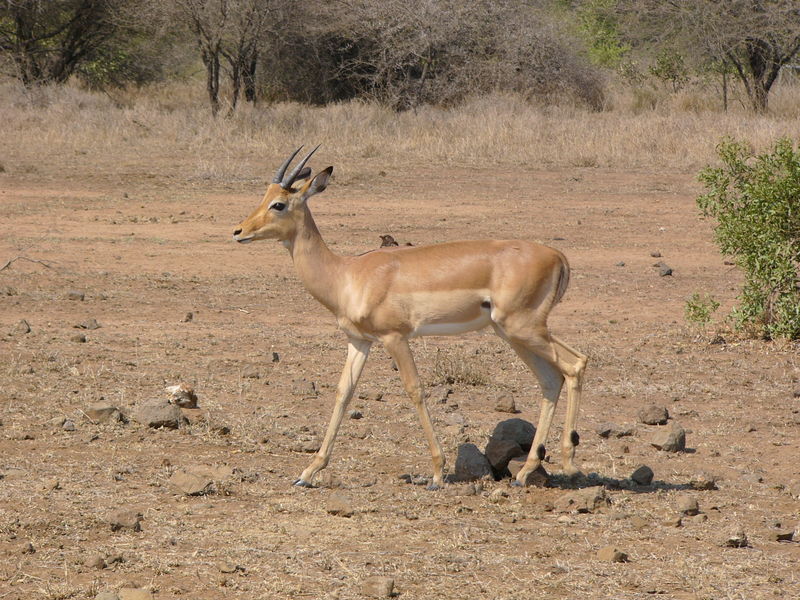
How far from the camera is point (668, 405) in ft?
27.1

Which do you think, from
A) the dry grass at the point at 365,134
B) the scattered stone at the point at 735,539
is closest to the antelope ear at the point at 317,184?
the scattered stone at the point at 735,539

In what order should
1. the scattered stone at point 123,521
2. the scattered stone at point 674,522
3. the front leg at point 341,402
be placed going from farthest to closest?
the front leg at point 341,402 < the scattered stone at point 674,522 < the scattered stone at point 123,521

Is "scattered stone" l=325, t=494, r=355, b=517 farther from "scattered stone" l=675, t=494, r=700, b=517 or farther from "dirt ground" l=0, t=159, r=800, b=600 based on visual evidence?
"scattered stone" l=675, t=494, r=700, b=517

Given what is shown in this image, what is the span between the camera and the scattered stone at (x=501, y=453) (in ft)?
21.1

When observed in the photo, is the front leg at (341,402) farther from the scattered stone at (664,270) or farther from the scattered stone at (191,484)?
the scattered stone at (664,270)

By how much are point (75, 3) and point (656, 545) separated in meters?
26.5

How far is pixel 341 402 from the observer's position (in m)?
6.25

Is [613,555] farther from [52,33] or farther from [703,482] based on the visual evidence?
[52,33]

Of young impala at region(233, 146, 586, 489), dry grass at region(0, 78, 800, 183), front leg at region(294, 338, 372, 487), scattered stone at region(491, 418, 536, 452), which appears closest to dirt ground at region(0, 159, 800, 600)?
front leg at region(294, 338, 372, 487)

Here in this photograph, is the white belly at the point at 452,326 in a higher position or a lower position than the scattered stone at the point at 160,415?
higher

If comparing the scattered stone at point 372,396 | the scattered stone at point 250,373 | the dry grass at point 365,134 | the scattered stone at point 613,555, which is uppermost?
the dry grass at point 365,134

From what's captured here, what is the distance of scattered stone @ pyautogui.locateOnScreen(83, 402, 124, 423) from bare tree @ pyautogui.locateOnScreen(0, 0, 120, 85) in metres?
22.2

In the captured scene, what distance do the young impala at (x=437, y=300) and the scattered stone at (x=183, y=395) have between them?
60.6 inches

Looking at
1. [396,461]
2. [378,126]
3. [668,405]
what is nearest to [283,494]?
[396,461]
